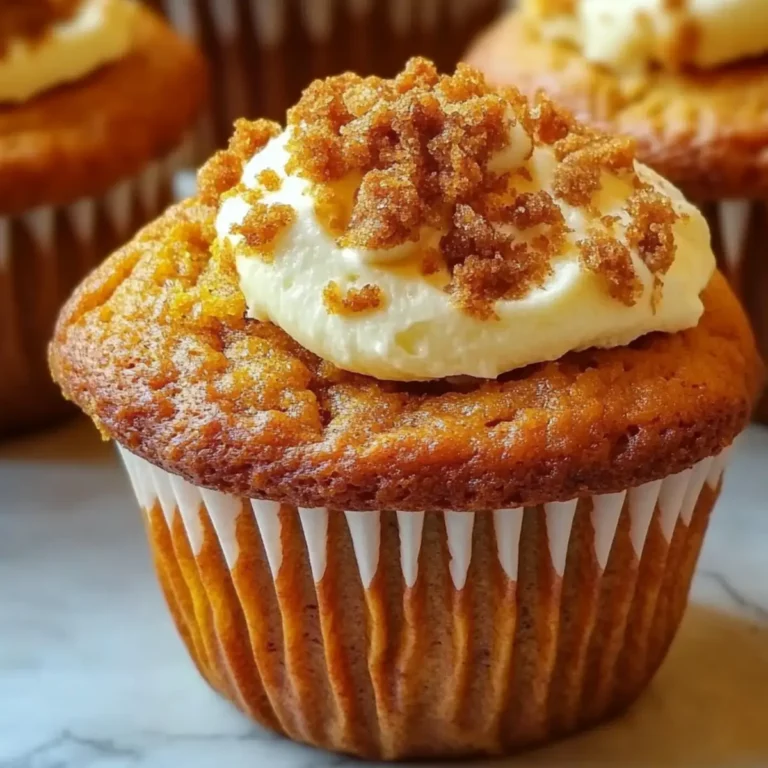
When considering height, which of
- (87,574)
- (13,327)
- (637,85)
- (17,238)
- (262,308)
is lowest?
(87,574)

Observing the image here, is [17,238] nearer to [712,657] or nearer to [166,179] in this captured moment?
[166,179]

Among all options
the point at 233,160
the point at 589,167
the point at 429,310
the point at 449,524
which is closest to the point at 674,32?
the point at 589,167

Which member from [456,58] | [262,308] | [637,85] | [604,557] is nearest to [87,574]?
[262,308]

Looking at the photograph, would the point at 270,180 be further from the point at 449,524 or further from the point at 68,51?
the point at 68,51

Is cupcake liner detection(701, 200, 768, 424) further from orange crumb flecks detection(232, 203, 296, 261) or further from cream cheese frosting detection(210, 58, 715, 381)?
orange crumb flecks detection(232, 203, 296, 261)

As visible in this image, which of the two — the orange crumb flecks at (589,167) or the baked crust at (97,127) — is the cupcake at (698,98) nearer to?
the orange crumb flecks at (589,167)

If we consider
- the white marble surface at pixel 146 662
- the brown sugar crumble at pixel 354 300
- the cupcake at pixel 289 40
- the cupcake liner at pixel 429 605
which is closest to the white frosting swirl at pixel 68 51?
the cupcake at pixel 289 40

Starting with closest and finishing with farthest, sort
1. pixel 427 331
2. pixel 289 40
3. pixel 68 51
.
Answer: pixel 427 331 < pixel 68 51 < pixel 289 40
